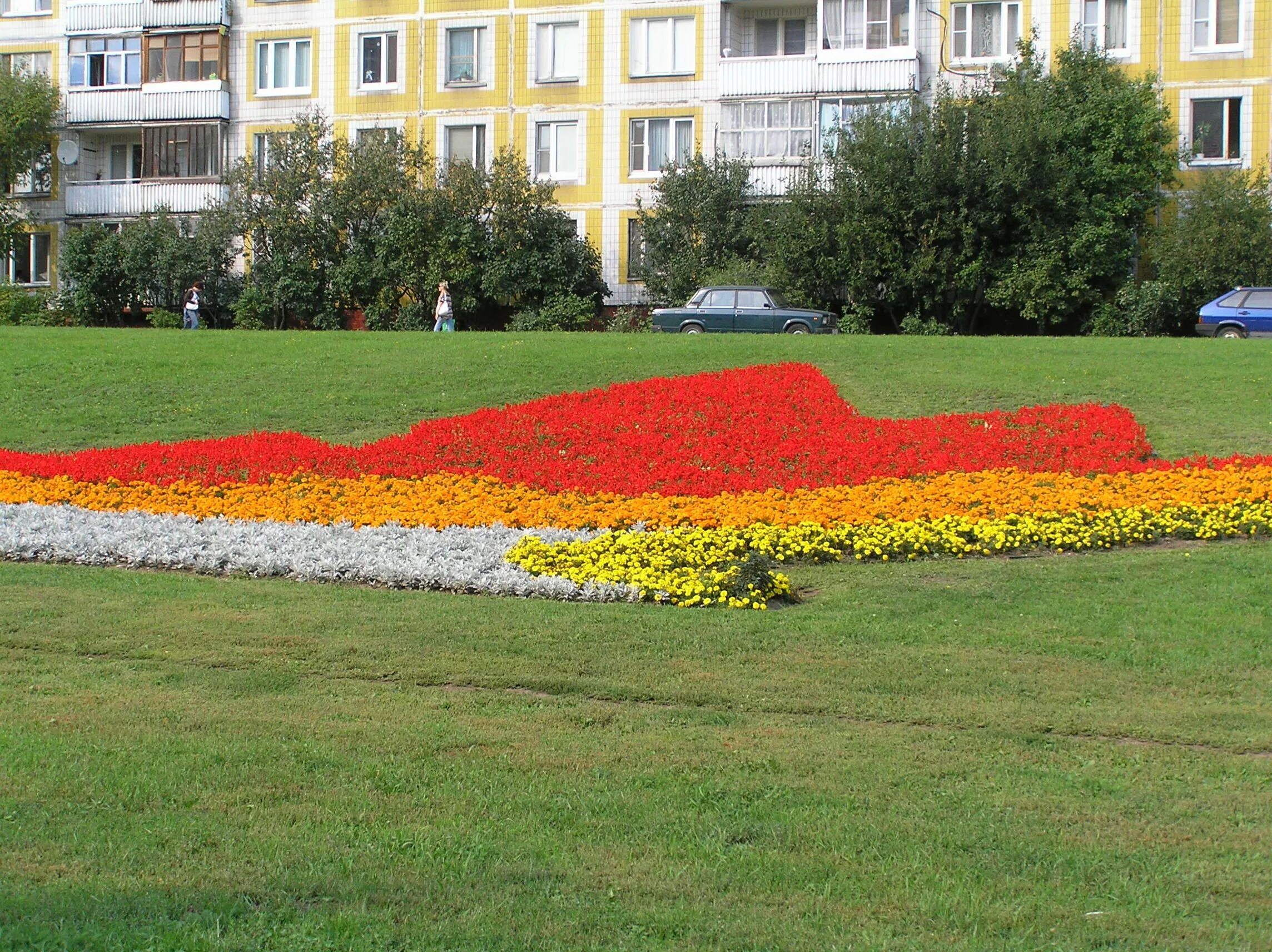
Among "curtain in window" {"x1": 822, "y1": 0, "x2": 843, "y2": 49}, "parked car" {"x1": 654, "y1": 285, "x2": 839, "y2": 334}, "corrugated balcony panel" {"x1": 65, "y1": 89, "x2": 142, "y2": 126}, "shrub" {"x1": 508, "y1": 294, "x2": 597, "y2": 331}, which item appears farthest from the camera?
"corrugated balcony panel" {"x1": 65, "y1": 89, "x2": 142, "y2": 126}

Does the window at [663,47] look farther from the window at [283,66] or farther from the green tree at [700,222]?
the window at [283,66]

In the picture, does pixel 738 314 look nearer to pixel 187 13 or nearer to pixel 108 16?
pixel 187 13

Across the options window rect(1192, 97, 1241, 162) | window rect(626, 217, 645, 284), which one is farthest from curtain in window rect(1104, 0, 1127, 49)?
window rect(626, 217, 645, 284)

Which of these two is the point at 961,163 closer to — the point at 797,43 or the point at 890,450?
the point at 797,43

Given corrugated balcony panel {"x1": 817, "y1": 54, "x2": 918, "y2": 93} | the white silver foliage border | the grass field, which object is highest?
corrugated balcony panel {"x1": 817, "y1": 54, "x2": 918, "y2": 93}

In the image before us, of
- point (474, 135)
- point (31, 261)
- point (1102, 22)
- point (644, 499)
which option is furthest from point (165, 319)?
point (644, 499)

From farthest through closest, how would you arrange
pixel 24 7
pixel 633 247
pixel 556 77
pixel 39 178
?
pixel 24 7, pixel 39 178, pixel 556 77, pixel 633 247

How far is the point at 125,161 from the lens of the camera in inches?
1844

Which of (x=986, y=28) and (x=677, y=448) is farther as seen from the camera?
(x=986, y=28)

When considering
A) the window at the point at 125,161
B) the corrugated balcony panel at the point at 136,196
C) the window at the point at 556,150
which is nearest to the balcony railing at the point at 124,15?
the window at the point at 125,161

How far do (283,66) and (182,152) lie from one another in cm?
412

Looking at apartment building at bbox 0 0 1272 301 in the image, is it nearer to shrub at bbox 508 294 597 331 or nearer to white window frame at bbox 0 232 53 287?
white window frame at bbox 0 232 53 287

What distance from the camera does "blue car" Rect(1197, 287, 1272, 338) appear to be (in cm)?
2917

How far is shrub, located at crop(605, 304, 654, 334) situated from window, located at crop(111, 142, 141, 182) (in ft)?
59.1
